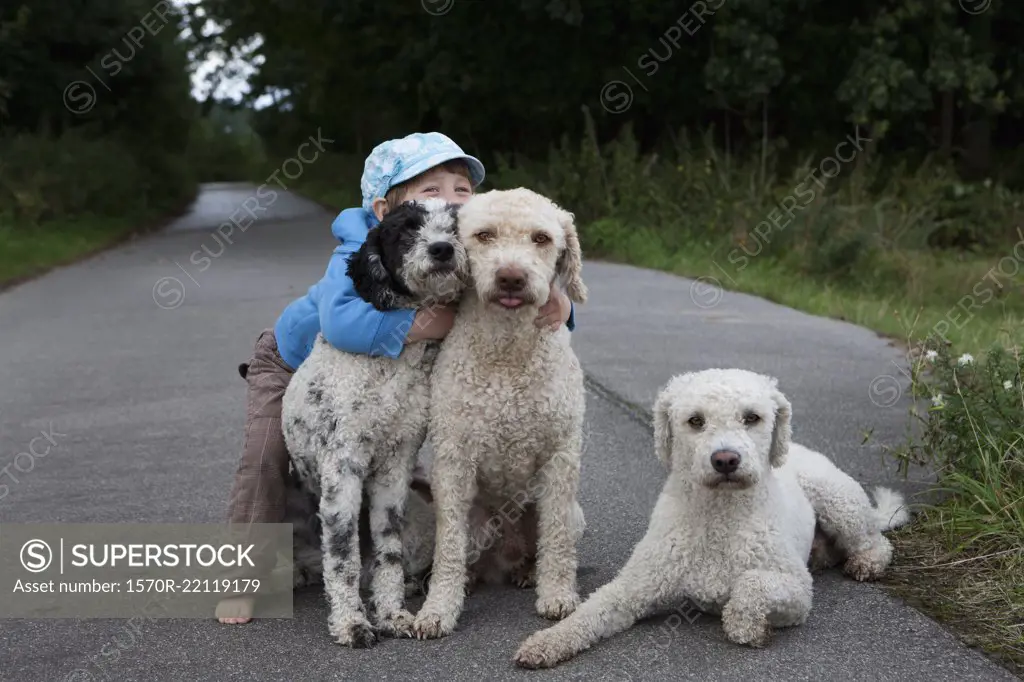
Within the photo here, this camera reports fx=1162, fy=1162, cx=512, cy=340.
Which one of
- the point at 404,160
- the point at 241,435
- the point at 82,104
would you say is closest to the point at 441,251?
the point at 404,160

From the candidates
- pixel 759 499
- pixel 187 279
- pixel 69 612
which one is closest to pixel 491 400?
pixel 759 499

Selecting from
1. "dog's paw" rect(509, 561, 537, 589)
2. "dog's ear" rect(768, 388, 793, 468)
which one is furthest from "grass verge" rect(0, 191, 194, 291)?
"dog's ear" rect(768, 388, 793, 468)

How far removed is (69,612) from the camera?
A: 14.8 ft

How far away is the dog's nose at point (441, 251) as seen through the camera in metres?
4.01

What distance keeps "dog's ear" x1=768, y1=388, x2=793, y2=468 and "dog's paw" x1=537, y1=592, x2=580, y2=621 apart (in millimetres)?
890

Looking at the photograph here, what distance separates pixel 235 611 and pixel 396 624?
68 centimetres

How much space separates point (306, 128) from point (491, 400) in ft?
174

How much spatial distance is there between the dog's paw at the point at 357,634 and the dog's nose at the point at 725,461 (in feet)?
4.35

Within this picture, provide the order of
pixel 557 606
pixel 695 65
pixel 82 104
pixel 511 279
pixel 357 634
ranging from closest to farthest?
pixel 511 279 → pixel 357 634 → pixel 557 606 → pixel 695 65 → pixel 82 104

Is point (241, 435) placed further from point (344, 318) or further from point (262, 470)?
point (344, 318)

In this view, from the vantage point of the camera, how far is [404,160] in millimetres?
4648

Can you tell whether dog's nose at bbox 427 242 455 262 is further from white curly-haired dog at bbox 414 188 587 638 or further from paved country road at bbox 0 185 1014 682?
paved country road at bbox 0 185 1014 682

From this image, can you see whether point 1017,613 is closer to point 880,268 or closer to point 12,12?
point 880,268

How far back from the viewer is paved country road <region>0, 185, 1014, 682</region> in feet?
12.8
